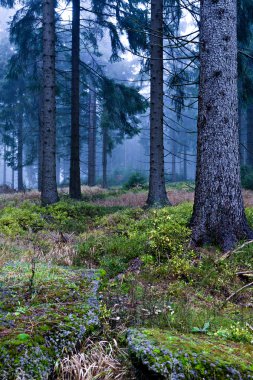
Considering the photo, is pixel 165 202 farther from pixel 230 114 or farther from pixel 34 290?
pixel 34 290

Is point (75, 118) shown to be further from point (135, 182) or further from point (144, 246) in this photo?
point (144, 246)

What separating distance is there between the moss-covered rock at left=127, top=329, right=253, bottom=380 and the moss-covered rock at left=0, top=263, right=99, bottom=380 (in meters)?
0.48

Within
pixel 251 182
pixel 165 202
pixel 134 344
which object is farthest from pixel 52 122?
pixel 251 182

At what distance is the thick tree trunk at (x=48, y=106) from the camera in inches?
411

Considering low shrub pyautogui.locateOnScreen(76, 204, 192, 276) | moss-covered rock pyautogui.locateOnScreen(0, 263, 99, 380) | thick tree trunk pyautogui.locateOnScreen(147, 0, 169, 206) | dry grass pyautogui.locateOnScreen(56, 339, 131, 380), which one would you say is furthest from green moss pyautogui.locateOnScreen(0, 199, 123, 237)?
dry grass pyautogui.locateOnScreen(56, 339, 131, 380)

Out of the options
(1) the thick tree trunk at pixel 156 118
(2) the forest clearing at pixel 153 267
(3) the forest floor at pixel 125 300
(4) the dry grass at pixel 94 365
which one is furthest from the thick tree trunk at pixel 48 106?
(4) the dry grass at pixel 94 365

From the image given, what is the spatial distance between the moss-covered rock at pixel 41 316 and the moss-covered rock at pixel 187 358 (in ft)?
1.57

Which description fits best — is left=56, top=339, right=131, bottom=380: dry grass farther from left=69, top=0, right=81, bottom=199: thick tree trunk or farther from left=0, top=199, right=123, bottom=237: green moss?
left=69, top=0, right=81, bottom=199: thick tree trunk

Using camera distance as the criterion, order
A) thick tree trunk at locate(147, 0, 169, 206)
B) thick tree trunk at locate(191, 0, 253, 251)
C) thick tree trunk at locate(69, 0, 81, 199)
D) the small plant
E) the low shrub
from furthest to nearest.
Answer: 1. the small plant
2. thick tree trunk at locate(69, 0, 81, 199)
3. thick tree trunk at locate(147, 0, 169, 206)
4. thick tree trunk at locate(191, 0, 253, 251)
5. the low shrub

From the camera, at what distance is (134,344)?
7.53 ft

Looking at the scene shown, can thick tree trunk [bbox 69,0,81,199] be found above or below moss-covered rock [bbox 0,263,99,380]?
above

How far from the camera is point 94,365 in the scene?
230 cm

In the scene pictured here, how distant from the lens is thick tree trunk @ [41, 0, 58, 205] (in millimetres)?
10430

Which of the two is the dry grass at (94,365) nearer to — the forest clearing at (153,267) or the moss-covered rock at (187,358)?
the forest clearing at (153,267)
